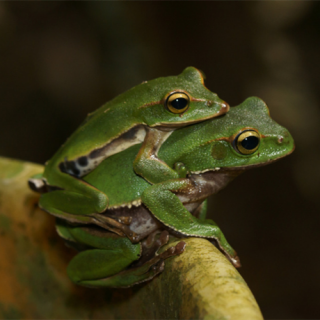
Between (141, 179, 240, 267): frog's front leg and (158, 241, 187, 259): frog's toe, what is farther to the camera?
(141, 179, 240, 267): frog's front leg

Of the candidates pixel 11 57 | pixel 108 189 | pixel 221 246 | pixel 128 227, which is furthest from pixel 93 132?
pixel 11 57

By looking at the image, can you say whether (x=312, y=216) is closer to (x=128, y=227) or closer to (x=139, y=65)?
(x=139, y=65)

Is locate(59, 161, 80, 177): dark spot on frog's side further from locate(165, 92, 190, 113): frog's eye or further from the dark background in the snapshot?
the dark background

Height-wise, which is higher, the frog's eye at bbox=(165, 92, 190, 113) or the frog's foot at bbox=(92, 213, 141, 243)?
the frog's eye at bbox=(165, 92, 190, 113)

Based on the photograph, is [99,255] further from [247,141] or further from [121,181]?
[247,141]

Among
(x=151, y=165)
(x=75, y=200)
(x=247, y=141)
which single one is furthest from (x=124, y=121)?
(x=247, y=141)

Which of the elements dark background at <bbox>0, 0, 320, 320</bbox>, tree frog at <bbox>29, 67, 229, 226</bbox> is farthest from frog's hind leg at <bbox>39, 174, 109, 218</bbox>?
dark background at <bbox>0, 0, 320, 320</bbox>
